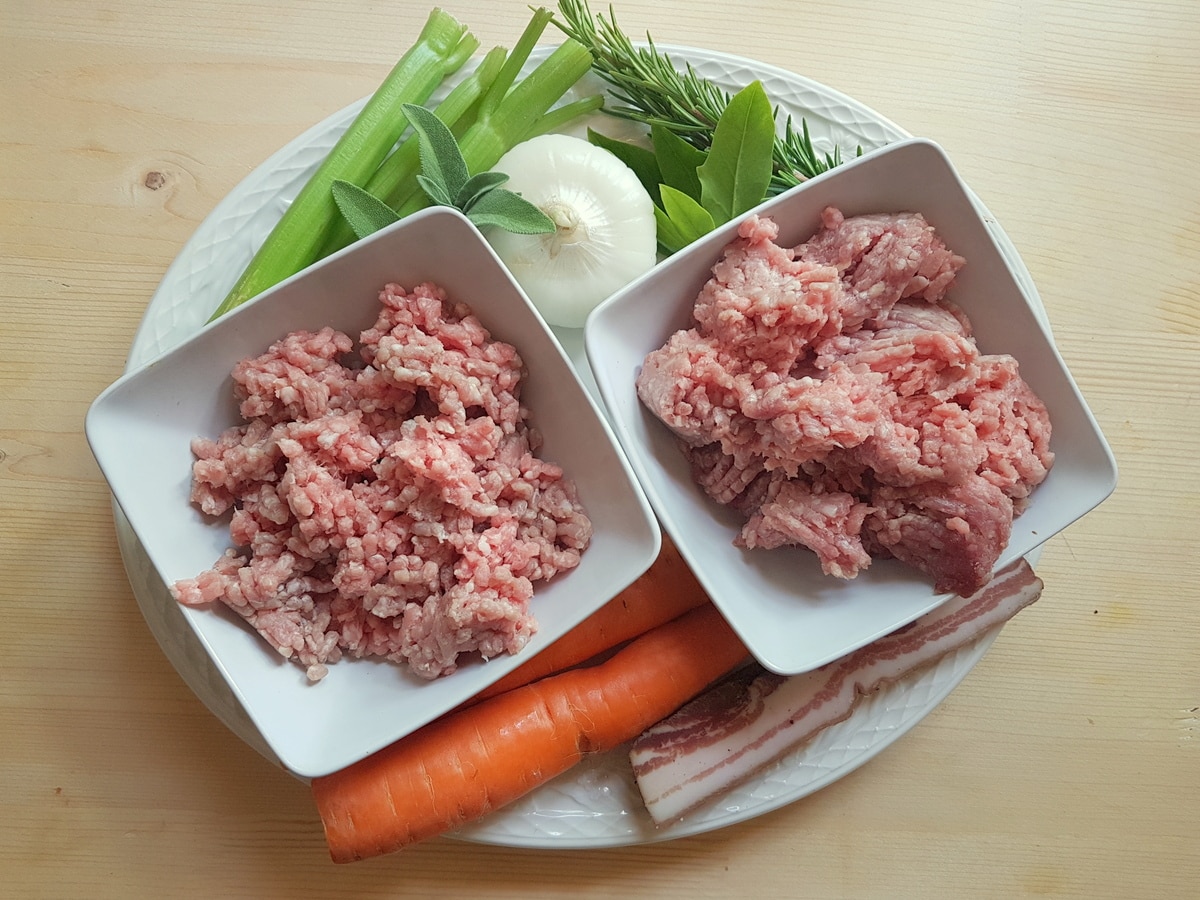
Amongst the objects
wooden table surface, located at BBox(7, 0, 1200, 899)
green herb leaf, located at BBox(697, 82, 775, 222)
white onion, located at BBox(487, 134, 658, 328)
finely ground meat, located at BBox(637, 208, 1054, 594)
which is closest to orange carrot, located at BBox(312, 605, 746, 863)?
wooden table surface, located at BBox(7, 0, 1200, 899)

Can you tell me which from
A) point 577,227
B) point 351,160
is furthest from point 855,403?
Result: point 351,160

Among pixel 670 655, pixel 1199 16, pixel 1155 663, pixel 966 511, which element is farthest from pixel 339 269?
pixel 1199 16

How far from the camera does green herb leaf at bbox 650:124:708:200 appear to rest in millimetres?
1722

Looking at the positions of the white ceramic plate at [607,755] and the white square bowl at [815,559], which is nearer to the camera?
the white square bowl at [815,559]

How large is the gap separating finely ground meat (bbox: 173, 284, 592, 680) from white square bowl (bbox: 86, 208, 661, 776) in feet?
0.10

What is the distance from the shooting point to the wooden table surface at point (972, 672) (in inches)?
71.3

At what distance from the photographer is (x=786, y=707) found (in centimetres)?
172

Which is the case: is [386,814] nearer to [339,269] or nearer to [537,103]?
[339,269]

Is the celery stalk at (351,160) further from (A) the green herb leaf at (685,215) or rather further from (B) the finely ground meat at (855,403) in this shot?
(B) the finely ground meat at (855,403)

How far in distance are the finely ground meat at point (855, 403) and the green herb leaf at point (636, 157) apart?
0.41 m

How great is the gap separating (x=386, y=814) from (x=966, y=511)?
1227mm

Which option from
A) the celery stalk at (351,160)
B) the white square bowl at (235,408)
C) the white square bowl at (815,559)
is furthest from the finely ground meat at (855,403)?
the celery stalk at (351,160)

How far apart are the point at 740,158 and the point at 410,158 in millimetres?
681

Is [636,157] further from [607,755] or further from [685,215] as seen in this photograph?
[607,755]
